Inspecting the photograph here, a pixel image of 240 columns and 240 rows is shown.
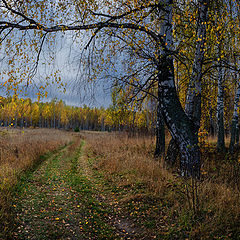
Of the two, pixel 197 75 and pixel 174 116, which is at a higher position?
pixel 197 75

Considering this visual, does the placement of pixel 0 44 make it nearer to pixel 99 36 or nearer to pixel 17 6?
pixel 17 6

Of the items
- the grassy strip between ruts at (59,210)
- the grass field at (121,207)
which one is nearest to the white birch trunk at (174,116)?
the grass field at (121,207)

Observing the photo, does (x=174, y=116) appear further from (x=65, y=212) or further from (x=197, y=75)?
(x=65, y=212)

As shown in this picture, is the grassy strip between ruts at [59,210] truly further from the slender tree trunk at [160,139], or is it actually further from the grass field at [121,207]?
the slender tree trunk at [160,139]

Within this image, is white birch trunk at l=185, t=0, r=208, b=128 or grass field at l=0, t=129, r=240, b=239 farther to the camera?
white birch trunk at l=185, t=0, r=208, b=128

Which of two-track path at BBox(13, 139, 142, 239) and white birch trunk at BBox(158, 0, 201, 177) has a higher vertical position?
white birch trunk at BBox(158, 0, 201, 177)

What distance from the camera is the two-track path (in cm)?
328

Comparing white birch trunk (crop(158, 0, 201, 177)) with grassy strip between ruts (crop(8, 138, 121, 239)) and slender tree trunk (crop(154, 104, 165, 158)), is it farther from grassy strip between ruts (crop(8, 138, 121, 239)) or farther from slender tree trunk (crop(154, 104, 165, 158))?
slender tree trunk (crop(154, 104, 165, 158))

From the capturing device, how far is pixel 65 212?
4.07 m

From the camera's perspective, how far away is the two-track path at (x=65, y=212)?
328 cm

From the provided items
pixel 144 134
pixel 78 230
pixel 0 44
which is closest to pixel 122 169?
pixel 78 230

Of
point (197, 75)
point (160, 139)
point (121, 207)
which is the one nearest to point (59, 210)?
point (121, 207)

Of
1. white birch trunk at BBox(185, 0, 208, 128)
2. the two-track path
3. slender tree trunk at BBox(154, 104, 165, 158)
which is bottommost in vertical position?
the two-track path

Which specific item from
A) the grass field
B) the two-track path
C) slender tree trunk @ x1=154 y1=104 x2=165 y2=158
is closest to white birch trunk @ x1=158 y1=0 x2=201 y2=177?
the grass field
